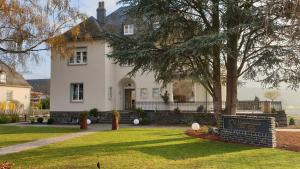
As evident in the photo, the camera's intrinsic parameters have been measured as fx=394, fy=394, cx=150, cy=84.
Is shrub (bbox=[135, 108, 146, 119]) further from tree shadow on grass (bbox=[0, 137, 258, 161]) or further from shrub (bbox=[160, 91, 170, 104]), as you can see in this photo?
tree shadow on grass (bbox=[0, 137, 258, 161])

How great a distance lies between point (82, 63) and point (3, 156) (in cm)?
2268

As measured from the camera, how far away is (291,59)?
56.1 ft

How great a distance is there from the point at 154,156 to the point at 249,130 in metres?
5.17

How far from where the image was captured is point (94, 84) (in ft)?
116

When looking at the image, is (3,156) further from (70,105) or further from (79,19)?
(70,105)

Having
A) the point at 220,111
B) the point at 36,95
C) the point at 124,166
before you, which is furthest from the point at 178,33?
the point at 36,95

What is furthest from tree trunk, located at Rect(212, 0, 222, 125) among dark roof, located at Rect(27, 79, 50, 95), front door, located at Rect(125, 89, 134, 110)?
dark roof, located at Rect(27, 79, 50, 95)

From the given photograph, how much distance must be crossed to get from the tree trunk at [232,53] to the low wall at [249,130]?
6.10 feet

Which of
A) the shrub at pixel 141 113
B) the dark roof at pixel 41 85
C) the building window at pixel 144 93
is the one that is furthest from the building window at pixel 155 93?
the dark roof at pixel 41 85

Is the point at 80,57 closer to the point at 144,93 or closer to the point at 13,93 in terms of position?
the point at 144,93

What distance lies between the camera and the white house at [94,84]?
35219 millimetres

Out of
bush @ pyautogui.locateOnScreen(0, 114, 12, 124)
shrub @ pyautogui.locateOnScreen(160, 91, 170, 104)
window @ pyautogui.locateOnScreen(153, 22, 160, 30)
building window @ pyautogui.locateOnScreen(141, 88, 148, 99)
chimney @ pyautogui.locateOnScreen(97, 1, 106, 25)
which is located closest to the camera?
window @ pyautogui.locateOnScreen(153, 22, 160, 30)

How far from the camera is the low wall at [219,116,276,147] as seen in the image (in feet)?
50.8

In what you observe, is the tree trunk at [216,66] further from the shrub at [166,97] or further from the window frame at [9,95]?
the window frame at [9,95]
